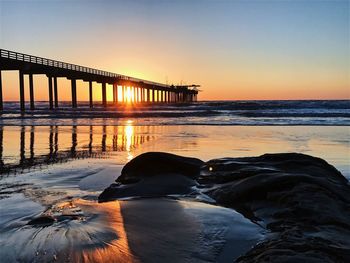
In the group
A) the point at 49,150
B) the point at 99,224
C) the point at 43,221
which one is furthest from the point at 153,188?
the point at 49,150

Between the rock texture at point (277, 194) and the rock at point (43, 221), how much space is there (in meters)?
0.96

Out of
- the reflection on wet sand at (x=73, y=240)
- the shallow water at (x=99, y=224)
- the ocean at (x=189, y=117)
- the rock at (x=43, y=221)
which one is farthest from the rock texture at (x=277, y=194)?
the ocean at (x=189, y=117)

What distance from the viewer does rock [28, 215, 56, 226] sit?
3.59m

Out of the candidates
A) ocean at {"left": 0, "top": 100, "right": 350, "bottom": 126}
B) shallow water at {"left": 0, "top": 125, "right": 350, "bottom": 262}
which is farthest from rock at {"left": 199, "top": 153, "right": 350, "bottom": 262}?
ocean at {"left": 0, "top": 100, "right": 350, "bottom": 126}

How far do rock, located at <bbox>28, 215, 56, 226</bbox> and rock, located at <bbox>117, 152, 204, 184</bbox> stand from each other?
1.54 metres

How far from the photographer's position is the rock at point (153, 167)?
5.32 metres

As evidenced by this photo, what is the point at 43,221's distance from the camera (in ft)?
12.0

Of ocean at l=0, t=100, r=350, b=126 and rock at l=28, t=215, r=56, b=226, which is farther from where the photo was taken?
ocean at l=0, t=100, r=350, b=126

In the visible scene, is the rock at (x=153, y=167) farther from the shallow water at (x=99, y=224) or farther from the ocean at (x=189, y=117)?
the ocean at (x=189, y=117)

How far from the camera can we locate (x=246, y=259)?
8.48ft

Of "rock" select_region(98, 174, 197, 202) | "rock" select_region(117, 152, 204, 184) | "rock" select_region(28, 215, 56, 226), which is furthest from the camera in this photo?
"rock" select_region(117, 152, 204, 184)

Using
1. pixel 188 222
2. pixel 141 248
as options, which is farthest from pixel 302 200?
pixel 141 248

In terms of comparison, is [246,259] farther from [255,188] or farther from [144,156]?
[144,156]

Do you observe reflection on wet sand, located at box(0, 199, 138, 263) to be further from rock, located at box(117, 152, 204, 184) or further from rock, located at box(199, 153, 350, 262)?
rock, located at box(117, 152, 204, 184)
